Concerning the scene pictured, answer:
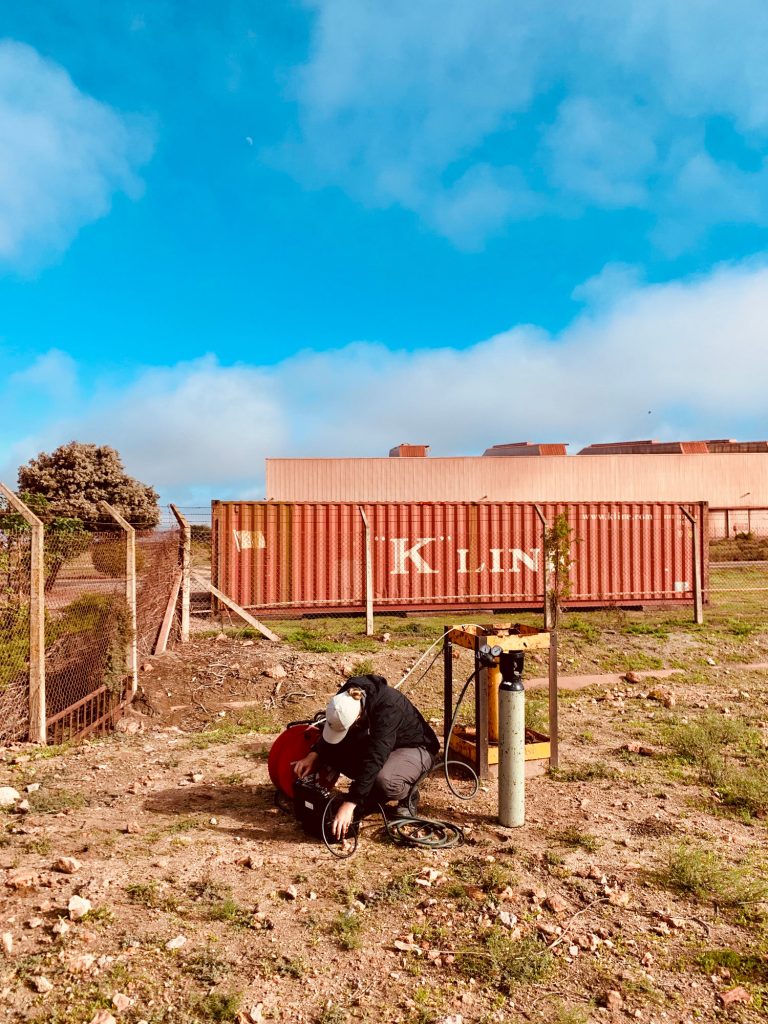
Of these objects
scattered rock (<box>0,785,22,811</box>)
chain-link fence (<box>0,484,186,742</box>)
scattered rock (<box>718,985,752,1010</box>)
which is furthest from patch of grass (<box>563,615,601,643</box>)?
scattered rock (<box>0,785,22,811</box>)

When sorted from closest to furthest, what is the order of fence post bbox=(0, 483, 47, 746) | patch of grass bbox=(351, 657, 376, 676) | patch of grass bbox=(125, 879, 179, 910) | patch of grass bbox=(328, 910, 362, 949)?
patch of grass bbox=(328, 910, 362, 949) → patch of grass bbox=(125, 879, 179, 910) → fence post bbox=(0, 483, 47, 746) → patch of grass bbox=(351, 657, 376, 676)

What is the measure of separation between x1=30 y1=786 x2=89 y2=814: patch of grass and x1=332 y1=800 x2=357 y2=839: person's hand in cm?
211

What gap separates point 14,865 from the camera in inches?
166

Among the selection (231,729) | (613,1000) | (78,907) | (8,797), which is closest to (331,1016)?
(613,1000)

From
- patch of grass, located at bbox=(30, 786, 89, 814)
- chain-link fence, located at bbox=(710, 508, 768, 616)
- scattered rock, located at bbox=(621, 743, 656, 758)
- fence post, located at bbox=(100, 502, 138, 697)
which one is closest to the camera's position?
patch of grass, located at bbox=(30, 786, 89, 814)

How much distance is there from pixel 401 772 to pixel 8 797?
2958mm

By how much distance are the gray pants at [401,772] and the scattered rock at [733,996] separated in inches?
90.6

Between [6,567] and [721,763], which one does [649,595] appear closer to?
[721,763]

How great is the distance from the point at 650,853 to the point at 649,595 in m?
13.1

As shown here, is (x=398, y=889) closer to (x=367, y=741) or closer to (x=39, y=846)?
(x=367, y=741)

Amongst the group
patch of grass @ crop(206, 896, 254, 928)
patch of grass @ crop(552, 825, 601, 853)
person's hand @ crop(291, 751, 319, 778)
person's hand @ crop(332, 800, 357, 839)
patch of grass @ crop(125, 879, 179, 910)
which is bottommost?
patch of grass @ crop(552, 825, 601, 853)

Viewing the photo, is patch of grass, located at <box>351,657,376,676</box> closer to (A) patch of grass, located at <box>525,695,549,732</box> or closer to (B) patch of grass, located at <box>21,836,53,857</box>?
(A) patch of grass, located at <box>525,695,549,732</box>

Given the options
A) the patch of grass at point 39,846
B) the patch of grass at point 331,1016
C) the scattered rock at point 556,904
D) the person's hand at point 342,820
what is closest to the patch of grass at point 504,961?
the scattered rock at point 556,904

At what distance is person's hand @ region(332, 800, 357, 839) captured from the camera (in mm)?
4492
